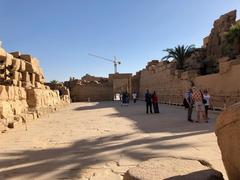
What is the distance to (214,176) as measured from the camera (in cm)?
365

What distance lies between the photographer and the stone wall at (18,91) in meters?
13.6

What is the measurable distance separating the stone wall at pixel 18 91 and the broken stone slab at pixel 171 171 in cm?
810

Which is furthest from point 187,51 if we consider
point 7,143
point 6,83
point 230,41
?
point 7,143

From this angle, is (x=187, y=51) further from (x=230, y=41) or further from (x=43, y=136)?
(x=43, y=136)

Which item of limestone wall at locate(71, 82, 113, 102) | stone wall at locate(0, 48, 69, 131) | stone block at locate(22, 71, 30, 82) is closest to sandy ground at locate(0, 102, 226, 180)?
stone wall at locate(0, 48, 69, 131)

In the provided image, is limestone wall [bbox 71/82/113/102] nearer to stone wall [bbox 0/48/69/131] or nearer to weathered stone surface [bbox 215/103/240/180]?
stone wall [bbox 0/48/69/131]

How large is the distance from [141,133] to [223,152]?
6.31 metres

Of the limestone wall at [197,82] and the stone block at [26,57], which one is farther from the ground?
the stone block at [26,57]

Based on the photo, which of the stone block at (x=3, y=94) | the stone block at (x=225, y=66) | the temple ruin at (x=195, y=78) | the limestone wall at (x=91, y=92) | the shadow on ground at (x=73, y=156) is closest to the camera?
the shadow on ground at (x=73, y=156)

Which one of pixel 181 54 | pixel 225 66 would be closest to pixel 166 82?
pixel 181 54

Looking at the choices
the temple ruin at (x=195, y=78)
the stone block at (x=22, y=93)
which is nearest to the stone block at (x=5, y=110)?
the stone block at (x=22, y=93)

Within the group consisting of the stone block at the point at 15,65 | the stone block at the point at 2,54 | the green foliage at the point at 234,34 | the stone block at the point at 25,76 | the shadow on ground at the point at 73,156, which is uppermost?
the green foliage at the point at 234,34

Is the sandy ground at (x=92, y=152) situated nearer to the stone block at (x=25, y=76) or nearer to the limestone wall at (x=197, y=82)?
the limestone wall at (x=197, y=82)

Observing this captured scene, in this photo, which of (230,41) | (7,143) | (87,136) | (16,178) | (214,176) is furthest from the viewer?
(230,41)
